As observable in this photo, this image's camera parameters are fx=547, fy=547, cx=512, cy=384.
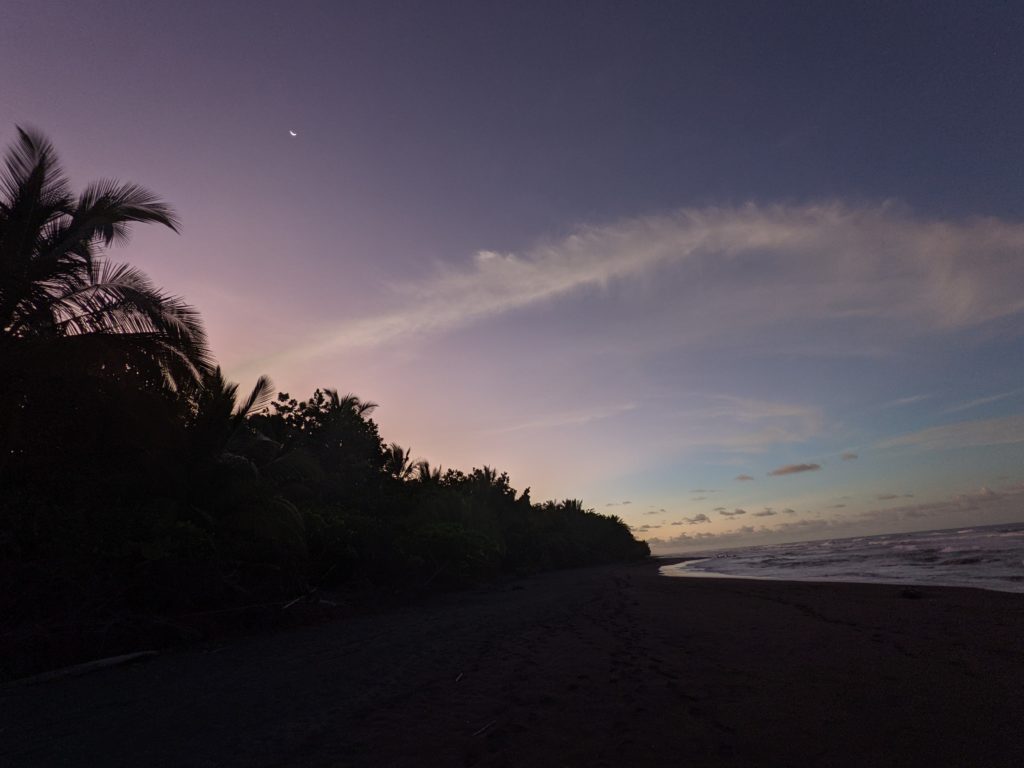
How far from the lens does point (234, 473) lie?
1295 cm

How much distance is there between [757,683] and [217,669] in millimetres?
7034

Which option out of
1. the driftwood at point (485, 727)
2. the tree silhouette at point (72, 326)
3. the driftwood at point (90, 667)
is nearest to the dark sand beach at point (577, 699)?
the driftwood at point (485, 727)

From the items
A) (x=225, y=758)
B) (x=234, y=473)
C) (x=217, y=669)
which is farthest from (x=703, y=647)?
(x=234, y=473)

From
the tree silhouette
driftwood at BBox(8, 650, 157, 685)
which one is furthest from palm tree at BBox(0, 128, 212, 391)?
driftwood at BBox(8, 650, 157, 685)

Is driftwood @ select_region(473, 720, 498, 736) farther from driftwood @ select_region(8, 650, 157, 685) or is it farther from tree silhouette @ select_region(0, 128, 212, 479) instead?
tree silhouette @ select_region(0, 128, 212, 479)

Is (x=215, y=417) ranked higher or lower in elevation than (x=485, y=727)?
higher

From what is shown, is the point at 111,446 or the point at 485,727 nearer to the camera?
the point at 485,727

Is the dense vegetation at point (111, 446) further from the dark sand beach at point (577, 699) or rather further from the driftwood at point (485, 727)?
the driftwood at point (485, 727)

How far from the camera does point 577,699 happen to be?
5078mm

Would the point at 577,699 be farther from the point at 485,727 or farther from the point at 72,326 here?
the point at 72,326

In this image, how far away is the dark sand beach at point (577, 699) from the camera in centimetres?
386

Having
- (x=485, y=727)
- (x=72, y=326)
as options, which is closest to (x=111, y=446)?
(x=72, y=326)

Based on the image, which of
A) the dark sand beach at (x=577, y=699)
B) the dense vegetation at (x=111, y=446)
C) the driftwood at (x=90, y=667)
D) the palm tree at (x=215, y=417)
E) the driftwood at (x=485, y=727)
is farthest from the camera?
the palm tree at (x=215, y=417)

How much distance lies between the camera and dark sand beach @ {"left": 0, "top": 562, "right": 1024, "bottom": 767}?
3.86 meters
